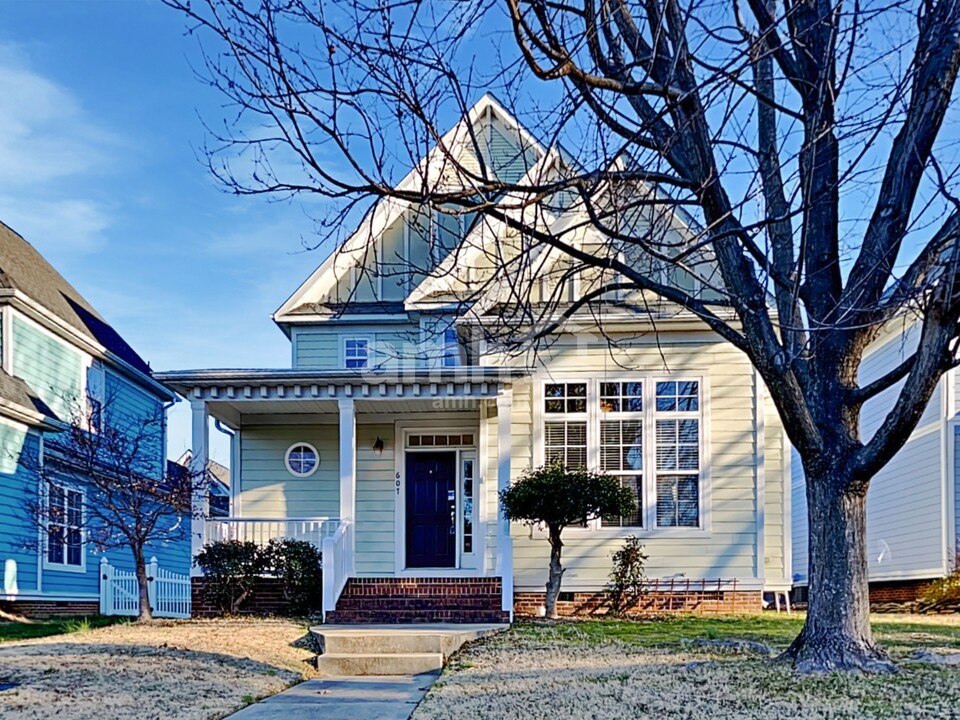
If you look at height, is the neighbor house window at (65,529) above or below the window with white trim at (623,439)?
below

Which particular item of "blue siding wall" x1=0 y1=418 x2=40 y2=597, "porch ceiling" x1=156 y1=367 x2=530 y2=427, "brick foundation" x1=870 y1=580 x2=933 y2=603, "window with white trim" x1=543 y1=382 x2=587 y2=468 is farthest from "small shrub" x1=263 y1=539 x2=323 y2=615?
"brick foundation" x1=870 y1=580 x2=933 y2=603

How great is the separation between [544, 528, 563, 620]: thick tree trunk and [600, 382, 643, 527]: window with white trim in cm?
141

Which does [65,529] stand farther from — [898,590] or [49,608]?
[898,590]

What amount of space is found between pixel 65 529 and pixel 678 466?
9868 millimetres

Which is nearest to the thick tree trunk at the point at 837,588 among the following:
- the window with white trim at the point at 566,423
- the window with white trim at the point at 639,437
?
the window with white trim at the point at 639,437

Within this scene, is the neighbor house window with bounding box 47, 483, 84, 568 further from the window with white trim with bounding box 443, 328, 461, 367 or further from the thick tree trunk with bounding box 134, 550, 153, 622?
the window with white trim with bounding box 443, 328, 461, 367

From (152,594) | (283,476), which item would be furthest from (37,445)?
(283,476)

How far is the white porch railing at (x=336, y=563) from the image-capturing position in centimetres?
1140

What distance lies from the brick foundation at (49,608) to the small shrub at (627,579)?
912 centimetres

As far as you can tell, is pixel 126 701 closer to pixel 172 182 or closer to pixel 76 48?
pixel 172 182

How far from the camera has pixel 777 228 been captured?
7387 mm

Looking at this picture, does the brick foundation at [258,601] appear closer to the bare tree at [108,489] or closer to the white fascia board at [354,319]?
Result: the bare tree at [108,489]

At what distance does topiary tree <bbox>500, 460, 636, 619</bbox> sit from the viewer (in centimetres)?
1169

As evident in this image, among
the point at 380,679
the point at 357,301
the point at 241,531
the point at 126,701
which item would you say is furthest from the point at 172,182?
the point at 357,301
